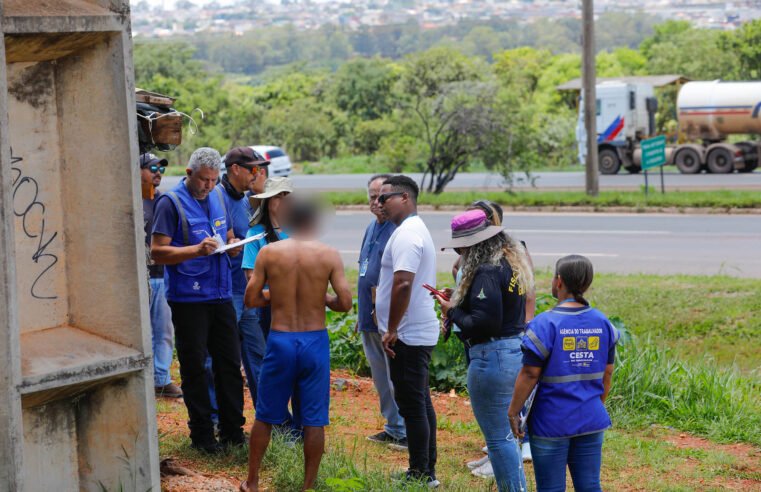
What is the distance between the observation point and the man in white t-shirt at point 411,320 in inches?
236

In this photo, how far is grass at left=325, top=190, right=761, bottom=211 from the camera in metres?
21.3

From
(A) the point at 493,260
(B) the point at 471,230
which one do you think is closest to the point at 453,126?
(B) the point at 471,230

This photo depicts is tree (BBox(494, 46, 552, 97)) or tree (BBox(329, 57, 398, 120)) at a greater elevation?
tree (BBox(494, 46, 552, 97))

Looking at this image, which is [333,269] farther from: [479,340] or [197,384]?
[197,384]

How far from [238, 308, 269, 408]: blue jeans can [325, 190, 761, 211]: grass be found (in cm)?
1577

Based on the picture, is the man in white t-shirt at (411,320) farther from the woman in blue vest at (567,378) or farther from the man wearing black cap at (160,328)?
the man wearing black cap at (160,328)

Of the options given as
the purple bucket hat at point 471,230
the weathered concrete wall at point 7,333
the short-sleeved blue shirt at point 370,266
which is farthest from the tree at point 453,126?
the weathered concrete wall at point 7,333

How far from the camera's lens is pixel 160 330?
7.95 metres

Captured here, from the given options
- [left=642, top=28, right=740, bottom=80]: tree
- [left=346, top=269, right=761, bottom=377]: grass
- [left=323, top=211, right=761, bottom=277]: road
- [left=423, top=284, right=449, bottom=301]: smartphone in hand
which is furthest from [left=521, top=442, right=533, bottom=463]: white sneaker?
[left=642, top=28, right=740, bottom=80]: tree

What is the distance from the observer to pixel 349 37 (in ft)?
582

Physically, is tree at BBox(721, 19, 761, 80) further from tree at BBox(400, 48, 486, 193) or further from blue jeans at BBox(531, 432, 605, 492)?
blue jeans at BBox(531, 432, 605, 492)

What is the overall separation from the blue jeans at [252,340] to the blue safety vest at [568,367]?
2.60 meters

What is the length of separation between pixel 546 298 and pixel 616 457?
7.88ft

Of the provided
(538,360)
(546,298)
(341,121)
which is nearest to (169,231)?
(538,360)
